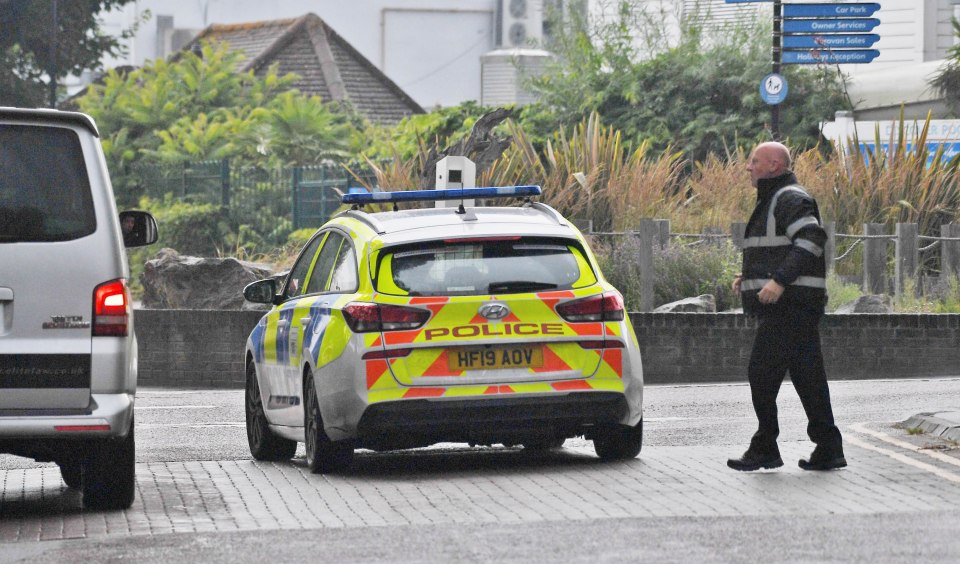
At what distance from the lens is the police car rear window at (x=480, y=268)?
10.1 metres

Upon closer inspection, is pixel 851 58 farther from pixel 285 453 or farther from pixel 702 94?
pixel 285 453

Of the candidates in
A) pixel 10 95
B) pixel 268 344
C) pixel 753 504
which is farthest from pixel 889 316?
pixel 10 95

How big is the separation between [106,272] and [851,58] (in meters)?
20.1

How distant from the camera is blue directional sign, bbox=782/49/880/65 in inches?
1049

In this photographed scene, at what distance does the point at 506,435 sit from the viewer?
33.1 feet

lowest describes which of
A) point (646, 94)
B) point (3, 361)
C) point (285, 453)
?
point (285, 453)

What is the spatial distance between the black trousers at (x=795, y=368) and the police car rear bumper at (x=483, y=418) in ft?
2.53

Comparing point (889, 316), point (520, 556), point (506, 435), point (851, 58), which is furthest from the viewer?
point (851, 58)

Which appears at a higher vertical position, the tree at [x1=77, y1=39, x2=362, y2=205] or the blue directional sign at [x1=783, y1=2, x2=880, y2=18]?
the blue directional sign at [x1=783, y1=2, x2=880, y2=18]

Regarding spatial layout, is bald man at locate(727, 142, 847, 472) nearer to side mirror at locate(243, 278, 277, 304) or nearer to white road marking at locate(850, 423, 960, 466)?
white road marking at locate(850, 423, 960, 466)

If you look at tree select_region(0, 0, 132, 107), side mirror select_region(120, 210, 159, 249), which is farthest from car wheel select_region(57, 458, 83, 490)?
tree select_region(0, 0, 132, 107)

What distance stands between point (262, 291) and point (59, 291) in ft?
10.7

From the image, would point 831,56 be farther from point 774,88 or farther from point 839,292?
point 839,292

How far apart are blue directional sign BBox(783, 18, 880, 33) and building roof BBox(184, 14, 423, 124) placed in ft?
91.2
